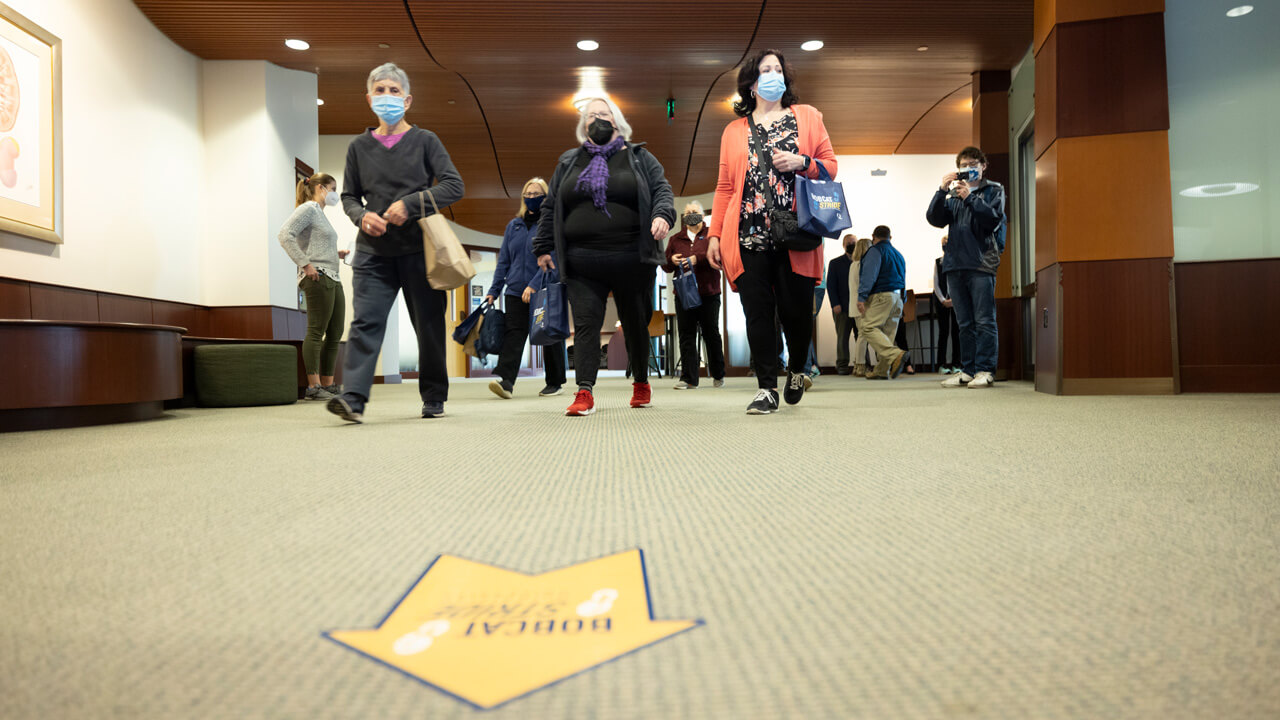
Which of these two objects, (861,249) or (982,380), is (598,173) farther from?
(861,249)

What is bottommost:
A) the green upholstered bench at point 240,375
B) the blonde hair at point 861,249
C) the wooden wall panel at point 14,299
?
the green upholstered bench at point 240,375

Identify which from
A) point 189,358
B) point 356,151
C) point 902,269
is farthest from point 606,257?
point 902,269

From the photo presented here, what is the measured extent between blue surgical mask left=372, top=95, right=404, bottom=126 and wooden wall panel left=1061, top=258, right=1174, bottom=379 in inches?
140

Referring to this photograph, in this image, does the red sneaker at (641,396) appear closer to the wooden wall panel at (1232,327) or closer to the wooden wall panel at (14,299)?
the wooden wall panel at (1232,327)

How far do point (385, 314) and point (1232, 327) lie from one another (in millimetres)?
4476

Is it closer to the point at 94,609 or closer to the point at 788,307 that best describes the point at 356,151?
the point at 788,307

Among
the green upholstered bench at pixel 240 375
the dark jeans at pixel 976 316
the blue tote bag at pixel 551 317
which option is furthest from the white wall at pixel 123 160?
the dark jeans at pixel 976 316

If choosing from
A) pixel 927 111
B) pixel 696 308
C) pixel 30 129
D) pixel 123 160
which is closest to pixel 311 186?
pixel 30 129

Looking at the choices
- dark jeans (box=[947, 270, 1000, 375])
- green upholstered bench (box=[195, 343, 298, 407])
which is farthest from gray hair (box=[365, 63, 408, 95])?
dark jeans (box=[947, 270, 1000, 375])

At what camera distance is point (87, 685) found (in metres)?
0.62

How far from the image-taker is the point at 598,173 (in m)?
3.30

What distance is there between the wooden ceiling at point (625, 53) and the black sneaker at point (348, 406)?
4003 mm

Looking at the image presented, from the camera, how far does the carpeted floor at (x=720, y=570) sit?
1.96 ft

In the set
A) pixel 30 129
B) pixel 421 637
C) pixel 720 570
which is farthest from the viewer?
pixel 30 129
